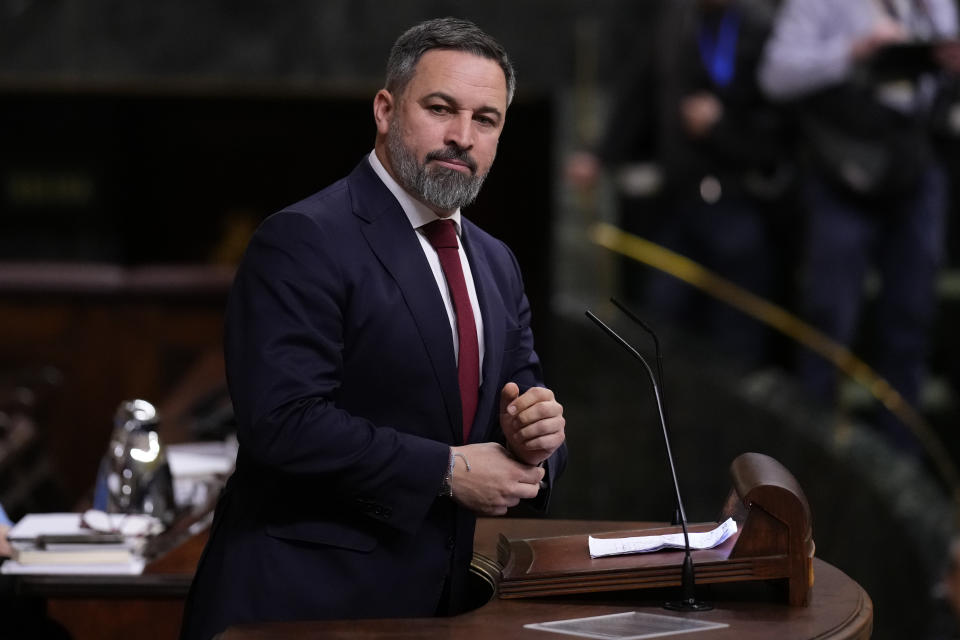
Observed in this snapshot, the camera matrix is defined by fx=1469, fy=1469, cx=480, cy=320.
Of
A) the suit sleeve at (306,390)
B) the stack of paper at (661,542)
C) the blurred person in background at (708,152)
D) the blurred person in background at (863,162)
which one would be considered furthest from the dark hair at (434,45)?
the blurred person in background at (708,152)

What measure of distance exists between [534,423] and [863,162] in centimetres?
303

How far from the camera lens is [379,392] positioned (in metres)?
1.99

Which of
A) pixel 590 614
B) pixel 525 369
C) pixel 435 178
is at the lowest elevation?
pixel 590 614

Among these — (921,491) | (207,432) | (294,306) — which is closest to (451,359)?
(294,306)

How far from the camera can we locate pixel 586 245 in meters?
6.35

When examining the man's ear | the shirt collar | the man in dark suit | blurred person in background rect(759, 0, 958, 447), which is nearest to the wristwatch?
the man in dark suit

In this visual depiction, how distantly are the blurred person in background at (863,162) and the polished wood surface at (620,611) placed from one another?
9.33 ft

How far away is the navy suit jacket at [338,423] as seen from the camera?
1.90m

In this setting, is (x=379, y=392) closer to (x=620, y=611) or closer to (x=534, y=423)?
(x=534, y=423)

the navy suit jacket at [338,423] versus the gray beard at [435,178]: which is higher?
the gray beard at [435,178]

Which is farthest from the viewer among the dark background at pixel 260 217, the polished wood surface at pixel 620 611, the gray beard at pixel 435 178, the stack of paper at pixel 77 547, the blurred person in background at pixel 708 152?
the blurred person in background at pixel 708 152

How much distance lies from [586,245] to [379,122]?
4325 mm

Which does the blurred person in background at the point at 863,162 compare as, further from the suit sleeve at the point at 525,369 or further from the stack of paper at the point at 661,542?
the stack of paper at the point at 661,542

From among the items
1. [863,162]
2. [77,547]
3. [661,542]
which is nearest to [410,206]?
[661,542]
